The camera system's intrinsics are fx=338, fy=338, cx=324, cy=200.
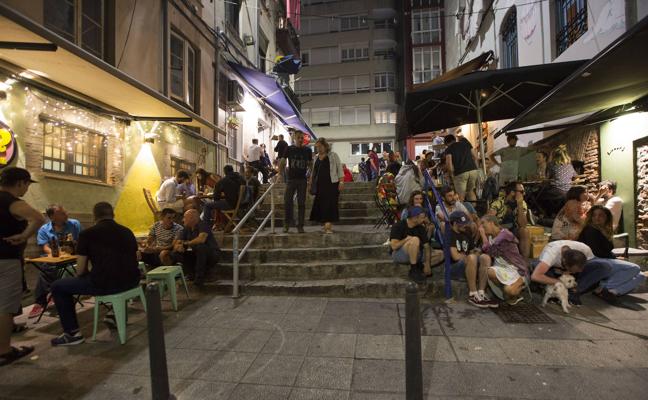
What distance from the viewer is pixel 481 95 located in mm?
7785

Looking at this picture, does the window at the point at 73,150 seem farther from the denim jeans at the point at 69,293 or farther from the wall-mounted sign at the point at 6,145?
the denim jeans at the point at 69,293

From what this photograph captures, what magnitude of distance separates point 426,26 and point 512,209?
25376mm

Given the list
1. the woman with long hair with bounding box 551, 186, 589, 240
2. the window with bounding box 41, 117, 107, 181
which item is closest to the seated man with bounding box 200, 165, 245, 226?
the window with bounding box 41, 117, 107, 181

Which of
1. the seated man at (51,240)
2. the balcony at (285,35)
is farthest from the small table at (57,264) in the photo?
the balcony at (285,35)

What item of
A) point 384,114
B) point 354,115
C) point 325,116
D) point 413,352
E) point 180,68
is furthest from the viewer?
point 325,116

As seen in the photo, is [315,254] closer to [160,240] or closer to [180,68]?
[160,240]

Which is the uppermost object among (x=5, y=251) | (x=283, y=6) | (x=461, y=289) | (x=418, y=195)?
(x=283, y=6)

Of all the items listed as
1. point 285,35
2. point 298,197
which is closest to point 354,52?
point 285,35

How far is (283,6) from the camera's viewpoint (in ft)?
69.4

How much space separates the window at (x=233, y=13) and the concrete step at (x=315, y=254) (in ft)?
34.1

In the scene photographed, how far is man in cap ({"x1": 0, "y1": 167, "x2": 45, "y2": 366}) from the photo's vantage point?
11.3 ft

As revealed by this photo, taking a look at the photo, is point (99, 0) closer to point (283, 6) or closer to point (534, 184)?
point (534, 184)

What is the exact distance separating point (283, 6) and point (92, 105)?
17.9 m

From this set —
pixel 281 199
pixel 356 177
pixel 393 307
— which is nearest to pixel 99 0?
pixel 281 199
